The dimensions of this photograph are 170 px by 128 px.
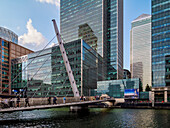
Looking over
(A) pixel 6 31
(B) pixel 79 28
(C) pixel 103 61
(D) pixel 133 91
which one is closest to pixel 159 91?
(D) pixel 133 91

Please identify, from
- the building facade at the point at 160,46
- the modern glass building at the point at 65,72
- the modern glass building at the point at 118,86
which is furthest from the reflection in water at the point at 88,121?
the building facade at the point at 160,46

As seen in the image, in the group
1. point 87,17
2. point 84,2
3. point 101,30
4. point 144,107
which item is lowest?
point 144,107

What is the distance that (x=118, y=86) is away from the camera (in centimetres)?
8131

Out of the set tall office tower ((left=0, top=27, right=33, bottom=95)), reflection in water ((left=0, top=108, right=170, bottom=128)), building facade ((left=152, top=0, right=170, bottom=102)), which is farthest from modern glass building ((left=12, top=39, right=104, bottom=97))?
reflection in water ((left=0, top=108, right=170, bottom=128))

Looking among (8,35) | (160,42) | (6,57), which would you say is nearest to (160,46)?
(160,42)

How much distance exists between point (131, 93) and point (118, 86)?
8.88m

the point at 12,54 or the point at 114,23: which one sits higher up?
the point at 114,23

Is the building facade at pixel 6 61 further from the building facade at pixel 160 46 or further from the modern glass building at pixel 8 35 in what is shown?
the building facade at pixel 160 46

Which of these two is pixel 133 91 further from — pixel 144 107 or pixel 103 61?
pixel 103 61

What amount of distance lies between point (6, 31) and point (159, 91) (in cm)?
12589

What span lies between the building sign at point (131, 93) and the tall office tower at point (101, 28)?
151 feet

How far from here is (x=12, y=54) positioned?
414 feet

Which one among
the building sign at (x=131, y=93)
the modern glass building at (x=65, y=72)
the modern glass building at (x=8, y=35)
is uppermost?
the modern glass building at (x=8, y=35)

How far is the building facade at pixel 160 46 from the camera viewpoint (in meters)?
73.3
